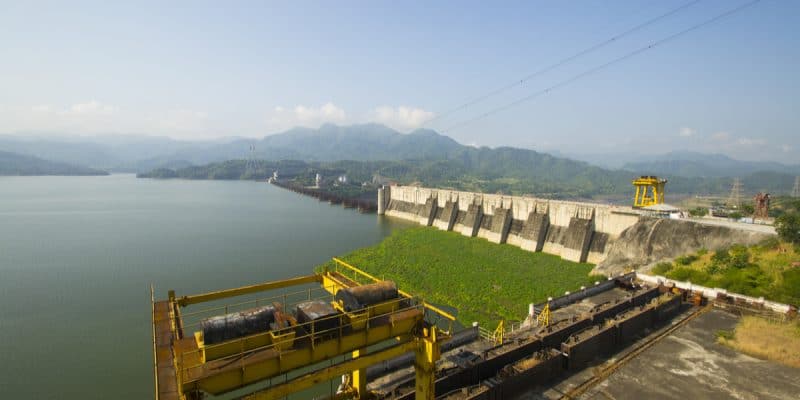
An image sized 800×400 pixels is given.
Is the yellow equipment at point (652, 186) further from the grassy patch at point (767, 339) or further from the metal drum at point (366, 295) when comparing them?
the metal drum at point (366, 295)

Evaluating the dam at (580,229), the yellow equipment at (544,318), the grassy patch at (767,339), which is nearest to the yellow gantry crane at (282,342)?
the yellow equipment at (544,318)

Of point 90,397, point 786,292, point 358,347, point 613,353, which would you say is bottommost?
point 90,397

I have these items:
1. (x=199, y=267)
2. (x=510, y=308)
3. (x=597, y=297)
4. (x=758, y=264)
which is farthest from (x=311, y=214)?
(x=758, y=264)

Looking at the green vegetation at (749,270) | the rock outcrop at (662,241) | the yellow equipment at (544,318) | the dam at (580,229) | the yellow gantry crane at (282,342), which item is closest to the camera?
the yellow gantry crane at (282,342)

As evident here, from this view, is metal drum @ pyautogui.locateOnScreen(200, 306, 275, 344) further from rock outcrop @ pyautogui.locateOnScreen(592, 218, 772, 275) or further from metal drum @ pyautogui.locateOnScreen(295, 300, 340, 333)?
→ rock outcrop @ pyautogui.locateOnScreen(592, 218, 772, 275)

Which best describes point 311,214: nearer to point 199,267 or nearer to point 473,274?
point 199,267

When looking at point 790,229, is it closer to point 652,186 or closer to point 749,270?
point 749,270
